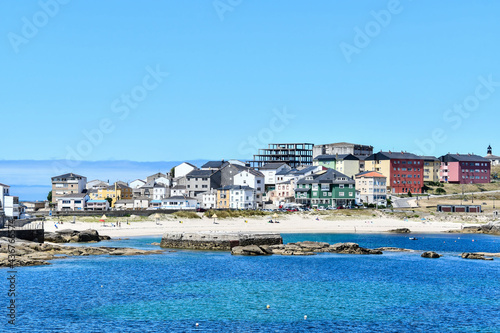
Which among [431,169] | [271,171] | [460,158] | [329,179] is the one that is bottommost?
[329,179]

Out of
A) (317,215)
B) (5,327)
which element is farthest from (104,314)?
(317,215)

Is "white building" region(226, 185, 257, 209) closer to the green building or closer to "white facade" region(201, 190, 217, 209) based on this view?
"white facade" region(201, 190, 217, 209)

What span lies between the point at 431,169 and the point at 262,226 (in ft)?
288

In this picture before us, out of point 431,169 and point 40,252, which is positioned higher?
point 431,169

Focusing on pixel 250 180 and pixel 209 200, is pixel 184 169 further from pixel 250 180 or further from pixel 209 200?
pixel 209 200

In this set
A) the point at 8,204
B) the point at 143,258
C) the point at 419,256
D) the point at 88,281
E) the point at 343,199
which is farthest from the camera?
the point at 343,199

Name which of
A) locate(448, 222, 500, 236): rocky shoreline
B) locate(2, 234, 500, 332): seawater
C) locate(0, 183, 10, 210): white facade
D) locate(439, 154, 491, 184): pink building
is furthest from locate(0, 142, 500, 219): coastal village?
locate(2, 234, 500, 332): seawater

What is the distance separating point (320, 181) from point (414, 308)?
96.1 meters

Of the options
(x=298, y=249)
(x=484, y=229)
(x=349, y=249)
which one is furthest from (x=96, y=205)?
(x=349, y=249)

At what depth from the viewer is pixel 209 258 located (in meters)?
59.9

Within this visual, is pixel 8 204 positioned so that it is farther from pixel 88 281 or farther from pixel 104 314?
pixel 104 314

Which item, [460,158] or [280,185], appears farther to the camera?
[460,158]

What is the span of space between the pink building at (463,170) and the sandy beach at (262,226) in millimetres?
63949

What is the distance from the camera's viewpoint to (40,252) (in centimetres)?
5728
